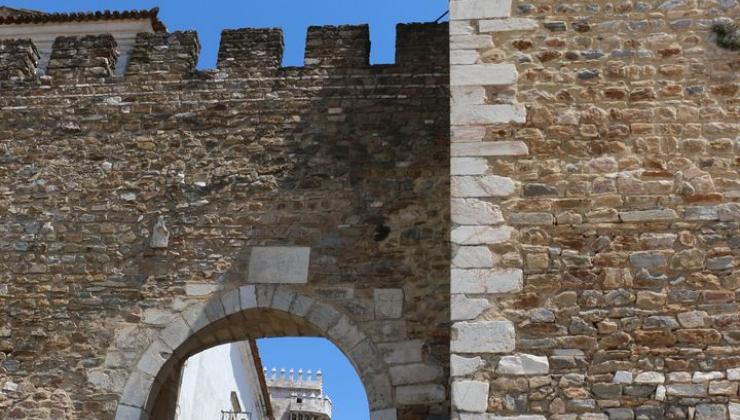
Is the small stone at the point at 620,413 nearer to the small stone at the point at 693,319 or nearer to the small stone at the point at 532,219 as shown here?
the small stone at the point at 693,319

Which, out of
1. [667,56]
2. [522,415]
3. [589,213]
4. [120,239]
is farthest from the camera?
[120,239]

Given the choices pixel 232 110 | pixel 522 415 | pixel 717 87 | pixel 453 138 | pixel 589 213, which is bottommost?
A: pixel 522 415

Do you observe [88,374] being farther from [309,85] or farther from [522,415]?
[522,415]

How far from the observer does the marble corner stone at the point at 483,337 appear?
456 cm

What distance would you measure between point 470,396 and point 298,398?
51.5 ft

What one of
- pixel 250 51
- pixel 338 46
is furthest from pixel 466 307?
pixel 250 51

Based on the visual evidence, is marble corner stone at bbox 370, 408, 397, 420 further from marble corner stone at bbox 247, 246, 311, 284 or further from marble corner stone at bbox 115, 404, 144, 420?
marble corner stone at bbox 115, 404, 144, 420

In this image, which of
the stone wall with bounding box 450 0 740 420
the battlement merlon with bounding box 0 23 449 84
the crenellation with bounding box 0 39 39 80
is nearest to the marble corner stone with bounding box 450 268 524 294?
the stone wall with bounding box 450 0 740 420

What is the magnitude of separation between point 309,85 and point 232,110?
60 cm

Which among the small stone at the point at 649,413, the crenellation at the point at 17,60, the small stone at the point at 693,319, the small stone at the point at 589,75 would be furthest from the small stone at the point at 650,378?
the crenellation at the point at 17,60

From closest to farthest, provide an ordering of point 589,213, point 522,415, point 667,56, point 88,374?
1. point 522,415
2. point 589,213
3. point 667,56
4. point 88,374

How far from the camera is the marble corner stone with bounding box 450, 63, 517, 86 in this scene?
518 cm

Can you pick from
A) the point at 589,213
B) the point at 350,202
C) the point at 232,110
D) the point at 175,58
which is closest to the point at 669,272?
the point at 589,213

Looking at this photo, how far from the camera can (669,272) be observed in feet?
15.2
